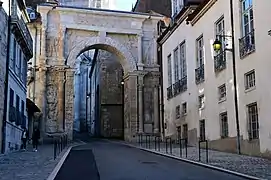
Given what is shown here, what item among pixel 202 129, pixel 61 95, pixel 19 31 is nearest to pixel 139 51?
pixel 61 95

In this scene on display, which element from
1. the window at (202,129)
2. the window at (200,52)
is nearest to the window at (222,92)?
the window at (202,129)

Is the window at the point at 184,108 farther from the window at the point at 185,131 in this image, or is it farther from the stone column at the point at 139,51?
the stone column at the point at 139,51

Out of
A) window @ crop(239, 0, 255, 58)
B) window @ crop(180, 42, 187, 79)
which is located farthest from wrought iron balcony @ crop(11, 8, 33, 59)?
window @ crop(239, 0, 255, 58)

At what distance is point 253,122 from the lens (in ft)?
55.5

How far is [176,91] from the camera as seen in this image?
28.2 meters

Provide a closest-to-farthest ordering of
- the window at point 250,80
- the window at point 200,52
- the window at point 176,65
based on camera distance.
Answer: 1. the window at point 250,80
2. the window at point 200,52
3. the window at point 176,65

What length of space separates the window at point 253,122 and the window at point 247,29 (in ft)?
7.25

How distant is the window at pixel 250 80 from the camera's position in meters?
16.9

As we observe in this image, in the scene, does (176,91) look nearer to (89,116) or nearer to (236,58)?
(236,58)

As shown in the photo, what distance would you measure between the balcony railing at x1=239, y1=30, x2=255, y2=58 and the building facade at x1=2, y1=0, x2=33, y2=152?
10874mm

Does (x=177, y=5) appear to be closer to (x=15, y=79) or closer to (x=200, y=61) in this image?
(x=200, y=61)

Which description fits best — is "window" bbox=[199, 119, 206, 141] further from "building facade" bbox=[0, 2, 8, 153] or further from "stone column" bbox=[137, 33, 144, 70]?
"stone column" bbox=[137, 33, 144, 70]

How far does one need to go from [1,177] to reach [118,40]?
30311 mm

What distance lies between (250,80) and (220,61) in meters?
3.03
